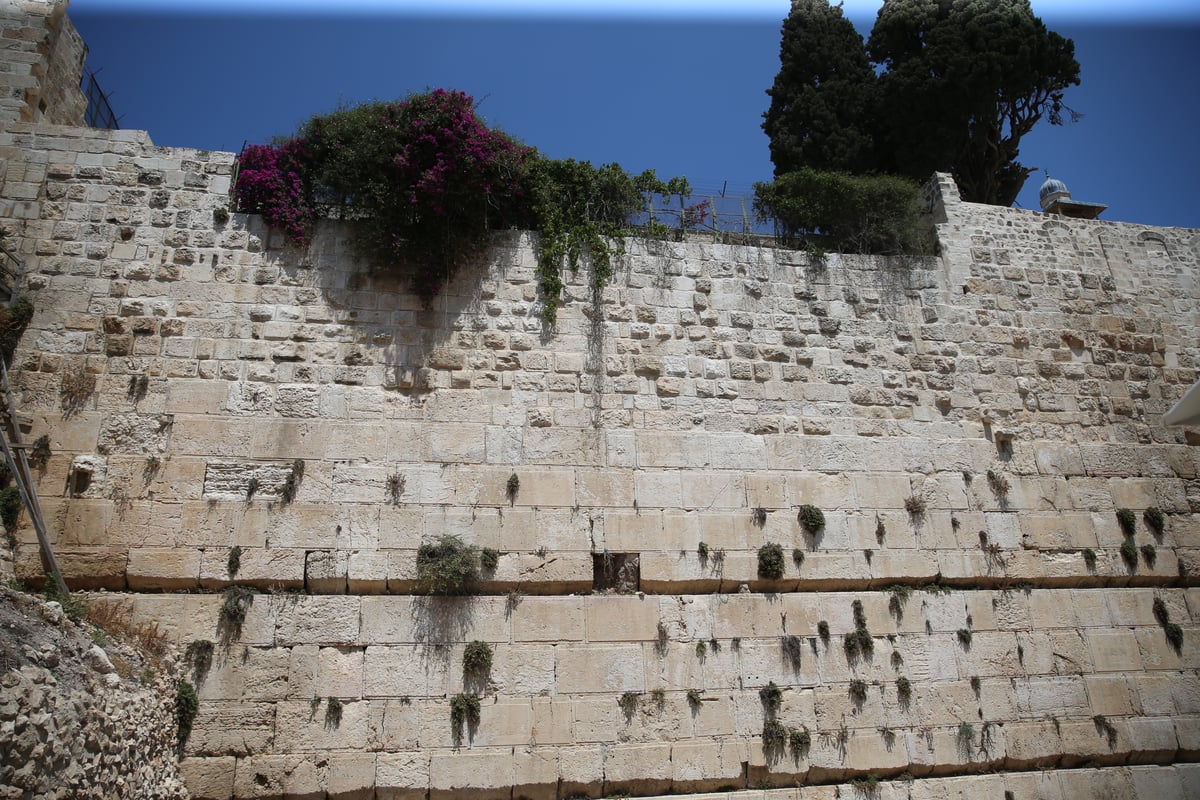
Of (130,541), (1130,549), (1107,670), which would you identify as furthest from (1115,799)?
(130,541)

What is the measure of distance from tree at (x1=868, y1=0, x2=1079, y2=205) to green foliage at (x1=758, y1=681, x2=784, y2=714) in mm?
9499

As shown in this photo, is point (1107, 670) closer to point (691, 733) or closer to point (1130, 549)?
point (1130, 549)

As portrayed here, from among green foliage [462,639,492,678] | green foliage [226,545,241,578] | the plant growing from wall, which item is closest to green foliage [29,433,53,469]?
green foliage [226,545,241,578]

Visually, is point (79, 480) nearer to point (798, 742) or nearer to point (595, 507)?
point (595, 507)

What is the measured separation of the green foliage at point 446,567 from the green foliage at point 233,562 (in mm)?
1491

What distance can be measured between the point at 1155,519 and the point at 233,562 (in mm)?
9271

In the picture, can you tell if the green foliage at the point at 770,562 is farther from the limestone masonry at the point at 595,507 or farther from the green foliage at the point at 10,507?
the green foliage at the point at 10,507

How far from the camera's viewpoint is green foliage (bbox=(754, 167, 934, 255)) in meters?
9.73

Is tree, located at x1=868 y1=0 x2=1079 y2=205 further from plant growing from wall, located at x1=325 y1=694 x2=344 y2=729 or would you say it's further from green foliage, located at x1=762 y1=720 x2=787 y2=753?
plant growing from wall, located at x1=325 y1=694 x2=344 y2=729

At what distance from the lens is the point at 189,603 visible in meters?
6.98

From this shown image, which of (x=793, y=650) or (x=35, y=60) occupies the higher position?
(x=35, y=60)

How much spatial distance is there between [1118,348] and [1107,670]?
3.79 m

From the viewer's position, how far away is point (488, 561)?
7.45 meters

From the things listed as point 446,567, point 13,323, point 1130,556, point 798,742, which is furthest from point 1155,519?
point 13,323
